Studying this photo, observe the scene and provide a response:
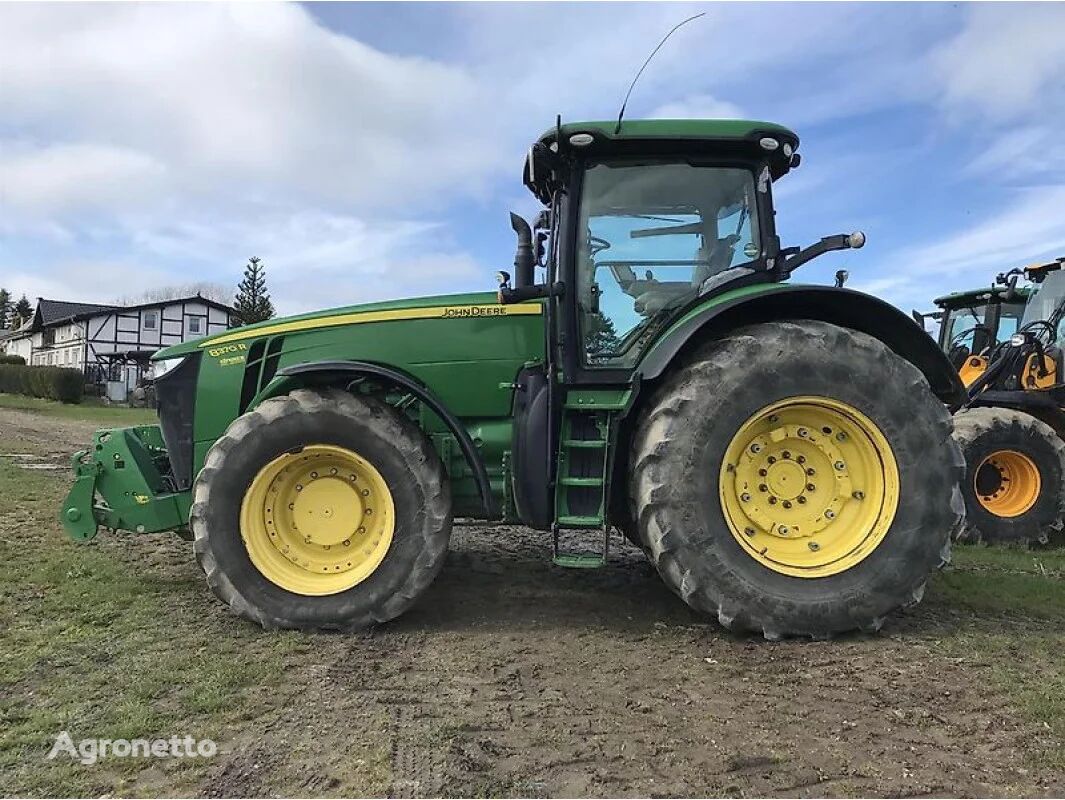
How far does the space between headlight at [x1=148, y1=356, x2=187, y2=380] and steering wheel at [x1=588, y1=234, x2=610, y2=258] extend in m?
2.52

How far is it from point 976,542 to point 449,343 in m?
5.65

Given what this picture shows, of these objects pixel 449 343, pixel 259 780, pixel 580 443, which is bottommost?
pixel 259 780

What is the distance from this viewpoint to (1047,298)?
838cm

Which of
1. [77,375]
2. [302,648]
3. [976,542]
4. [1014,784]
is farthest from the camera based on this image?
[77,375]

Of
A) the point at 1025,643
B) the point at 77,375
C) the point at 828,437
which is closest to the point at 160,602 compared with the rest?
the point at 828,437

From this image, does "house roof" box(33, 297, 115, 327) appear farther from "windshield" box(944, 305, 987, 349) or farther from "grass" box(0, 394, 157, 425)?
"windshield" box(944, 305, 987, 349)

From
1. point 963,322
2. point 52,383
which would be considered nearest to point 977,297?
point 963,322

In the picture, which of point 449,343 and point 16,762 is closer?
point 16,762

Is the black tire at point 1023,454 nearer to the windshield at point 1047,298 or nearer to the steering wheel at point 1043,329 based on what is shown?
the steering wheel at point 1043,329

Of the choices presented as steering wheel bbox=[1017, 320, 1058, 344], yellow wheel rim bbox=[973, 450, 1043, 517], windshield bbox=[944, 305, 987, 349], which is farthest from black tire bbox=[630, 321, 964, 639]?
windshield bbox=[944, 305, 987, 349]

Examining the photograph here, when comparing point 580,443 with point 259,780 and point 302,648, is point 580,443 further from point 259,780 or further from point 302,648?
point 259,780

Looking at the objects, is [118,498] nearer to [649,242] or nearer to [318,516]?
[318,516]

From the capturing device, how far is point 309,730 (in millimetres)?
2955

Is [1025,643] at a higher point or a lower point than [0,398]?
lower
